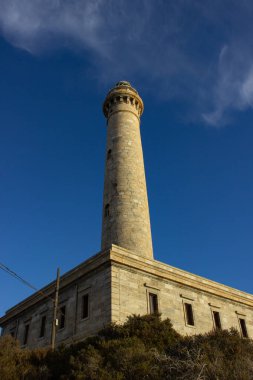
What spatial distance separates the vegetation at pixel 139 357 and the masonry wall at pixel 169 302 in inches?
42.9

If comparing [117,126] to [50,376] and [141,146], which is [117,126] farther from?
[50,376]

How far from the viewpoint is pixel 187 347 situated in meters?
15.7

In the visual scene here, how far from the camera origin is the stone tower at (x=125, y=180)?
78.0 feet

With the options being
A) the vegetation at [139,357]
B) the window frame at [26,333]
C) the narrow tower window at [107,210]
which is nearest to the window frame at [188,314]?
the vegetation at [139,357]

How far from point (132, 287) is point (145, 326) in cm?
268

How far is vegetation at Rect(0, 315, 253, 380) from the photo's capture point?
518 inches

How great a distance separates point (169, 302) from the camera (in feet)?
68.5

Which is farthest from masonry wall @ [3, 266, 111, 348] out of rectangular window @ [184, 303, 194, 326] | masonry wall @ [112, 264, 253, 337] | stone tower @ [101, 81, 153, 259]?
rectangular window @ [184, 303, 194, 326]

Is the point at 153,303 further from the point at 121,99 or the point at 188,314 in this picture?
the point at 121,99

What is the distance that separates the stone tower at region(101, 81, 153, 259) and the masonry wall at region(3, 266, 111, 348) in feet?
9.46

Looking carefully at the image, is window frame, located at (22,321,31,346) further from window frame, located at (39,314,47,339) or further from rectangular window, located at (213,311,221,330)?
rectangular window, located at (213,311,221,330)

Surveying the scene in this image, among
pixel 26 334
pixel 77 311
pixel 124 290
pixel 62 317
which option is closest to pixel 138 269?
pixel 124 290

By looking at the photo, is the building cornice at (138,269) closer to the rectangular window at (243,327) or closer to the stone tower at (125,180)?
the rectangular window at (243,327)

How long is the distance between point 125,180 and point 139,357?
1337 centimetres
